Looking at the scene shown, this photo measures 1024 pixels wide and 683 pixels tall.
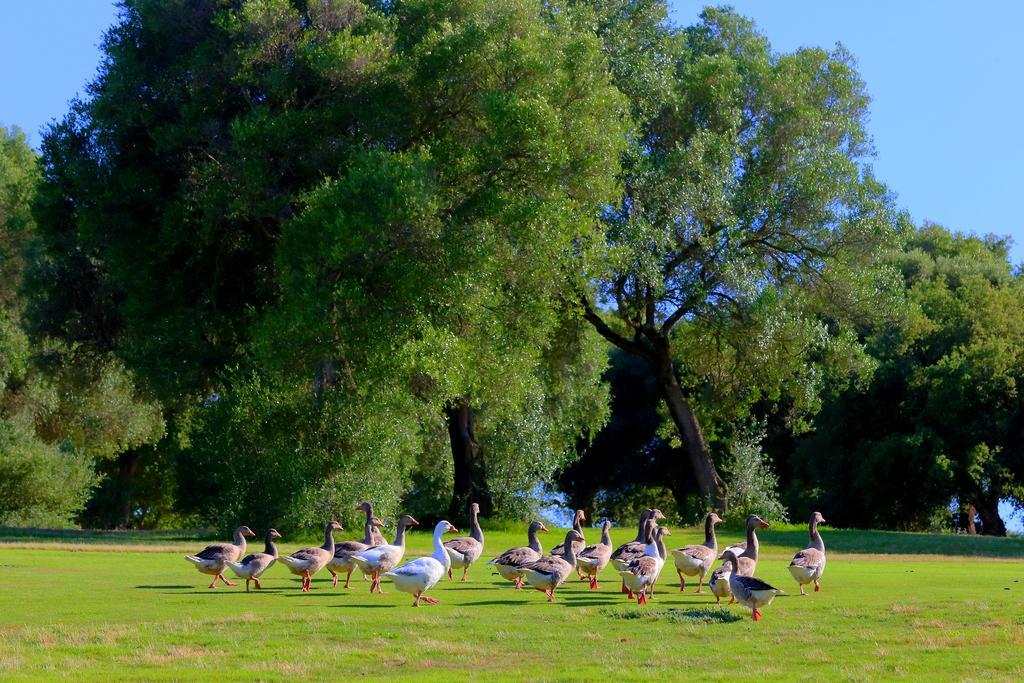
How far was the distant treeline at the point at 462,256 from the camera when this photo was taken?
36.5 meters

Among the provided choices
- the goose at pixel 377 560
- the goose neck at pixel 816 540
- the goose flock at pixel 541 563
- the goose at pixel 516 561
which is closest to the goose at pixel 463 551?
the goose flock at pixel 541 563

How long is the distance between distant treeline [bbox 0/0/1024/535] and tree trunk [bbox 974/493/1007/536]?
4.8 inches

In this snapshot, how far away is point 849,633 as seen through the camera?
1691 cm

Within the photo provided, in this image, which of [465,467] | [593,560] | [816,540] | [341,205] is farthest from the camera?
[465,467]

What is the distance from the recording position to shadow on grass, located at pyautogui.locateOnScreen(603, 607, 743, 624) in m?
18.1

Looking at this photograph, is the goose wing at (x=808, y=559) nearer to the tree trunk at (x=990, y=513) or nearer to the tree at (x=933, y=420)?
the tree at (x=933, y=420)

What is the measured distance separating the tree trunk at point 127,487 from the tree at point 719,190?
123 ft

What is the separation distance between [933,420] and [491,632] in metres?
43.8

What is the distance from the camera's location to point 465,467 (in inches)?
1796

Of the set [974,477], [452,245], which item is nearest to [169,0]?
[452,245]

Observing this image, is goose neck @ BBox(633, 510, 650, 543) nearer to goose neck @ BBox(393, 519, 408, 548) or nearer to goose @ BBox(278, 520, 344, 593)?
goose neck @ BBox(393, 519, 408, 548)

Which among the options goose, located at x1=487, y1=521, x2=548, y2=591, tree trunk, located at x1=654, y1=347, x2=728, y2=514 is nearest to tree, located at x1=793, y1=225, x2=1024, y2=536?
tree trunk, located at x1=654, y1=347, x2=728, y2=514

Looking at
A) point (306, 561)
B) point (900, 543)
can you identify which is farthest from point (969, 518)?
point (306, 561)

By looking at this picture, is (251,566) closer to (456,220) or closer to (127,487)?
(456,220)
